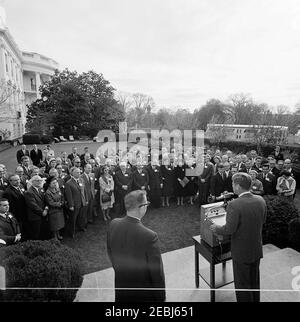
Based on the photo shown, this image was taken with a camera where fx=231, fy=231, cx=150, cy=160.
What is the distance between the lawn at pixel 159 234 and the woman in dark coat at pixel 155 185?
1.09ft

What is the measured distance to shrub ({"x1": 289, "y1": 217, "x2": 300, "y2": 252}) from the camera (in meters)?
4.34

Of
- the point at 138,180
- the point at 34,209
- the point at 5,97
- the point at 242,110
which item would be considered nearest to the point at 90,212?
the point at 138,180

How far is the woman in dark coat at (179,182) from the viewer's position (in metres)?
8.16

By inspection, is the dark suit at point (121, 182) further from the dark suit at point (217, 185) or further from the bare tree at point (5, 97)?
the bare tree at point (5, 97)

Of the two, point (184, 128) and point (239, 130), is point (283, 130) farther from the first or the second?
point (184, 128)

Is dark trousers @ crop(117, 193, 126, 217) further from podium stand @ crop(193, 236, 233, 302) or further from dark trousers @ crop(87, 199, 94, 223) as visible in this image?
podium stand @ crop(193, 236, 233, 302)

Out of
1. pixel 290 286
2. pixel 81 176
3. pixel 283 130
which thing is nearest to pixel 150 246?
pixel 290 286

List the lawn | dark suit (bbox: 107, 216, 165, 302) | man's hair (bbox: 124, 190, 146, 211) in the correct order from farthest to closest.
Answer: the lawn, man's hair (bbox: 124, 190, 146, 211), dark suit (bbox: 107, 216, 165, 302)

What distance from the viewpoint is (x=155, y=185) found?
776cm

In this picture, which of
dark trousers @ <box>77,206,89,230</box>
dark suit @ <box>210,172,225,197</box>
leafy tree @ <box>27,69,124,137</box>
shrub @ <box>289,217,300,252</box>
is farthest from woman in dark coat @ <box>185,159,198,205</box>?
leafy tree @ <box>27,69,124,137</box>

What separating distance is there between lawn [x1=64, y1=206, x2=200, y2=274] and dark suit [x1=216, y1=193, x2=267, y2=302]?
8.09ft

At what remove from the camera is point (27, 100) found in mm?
22578

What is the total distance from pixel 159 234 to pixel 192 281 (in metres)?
2.23

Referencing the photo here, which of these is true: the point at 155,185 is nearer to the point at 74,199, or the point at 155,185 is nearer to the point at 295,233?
the point at 74,199
